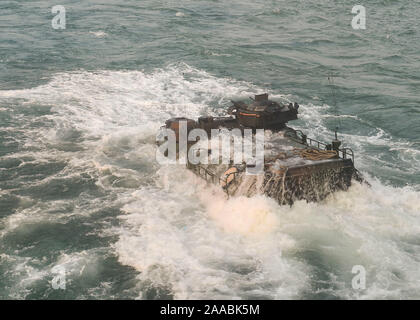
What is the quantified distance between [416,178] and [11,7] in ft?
185

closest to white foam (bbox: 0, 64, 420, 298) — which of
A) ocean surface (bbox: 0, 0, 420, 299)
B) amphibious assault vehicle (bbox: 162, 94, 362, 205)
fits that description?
ocean surface (bbox: 0, 0, 420, 299)

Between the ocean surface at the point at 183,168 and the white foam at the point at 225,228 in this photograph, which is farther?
the ocean surface at the point at 183,168

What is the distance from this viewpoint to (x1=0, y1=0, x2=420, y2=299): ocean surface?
18203mm

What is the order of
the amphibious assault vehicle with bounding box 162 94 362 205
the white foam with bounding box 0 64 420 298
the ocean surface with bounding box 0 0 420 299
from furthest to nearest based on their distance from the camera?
the amphibious assault vehicle with bounding box 162 94 362 205
the ocean surface with bounding box 0 0 420 299
the white foam with bounding box 0 64 420 298

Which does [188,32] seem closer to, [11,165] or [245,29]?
[245,29]

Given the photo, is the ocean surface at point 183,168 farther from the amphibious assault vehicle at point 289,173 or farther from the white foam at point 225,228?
the amphibious assault vehicle at point 289,173

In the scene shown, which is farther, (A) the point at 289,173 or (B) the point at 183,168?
(B) the point at 183,168

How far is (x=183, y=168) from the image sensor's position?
25.7m

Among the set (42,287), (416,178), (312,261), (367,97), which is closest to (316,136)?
(416,178)

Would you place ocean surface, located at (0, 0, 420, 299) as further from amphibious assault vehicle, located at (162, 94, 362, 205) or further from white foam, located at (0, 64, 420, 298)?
amphibious assault vehicle, located at (162, 94, 362, 205)

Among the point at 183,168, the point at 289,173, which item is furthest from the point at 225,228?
the point at 183,168

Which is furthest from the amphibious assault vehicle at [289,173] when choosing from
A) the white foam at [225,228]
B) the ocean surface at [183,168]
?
the ocean surface at [183,168]

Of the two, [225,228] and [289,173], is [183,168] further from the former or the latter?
[289,173]

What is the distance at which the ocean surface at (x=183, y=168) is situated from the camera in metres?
18.2
